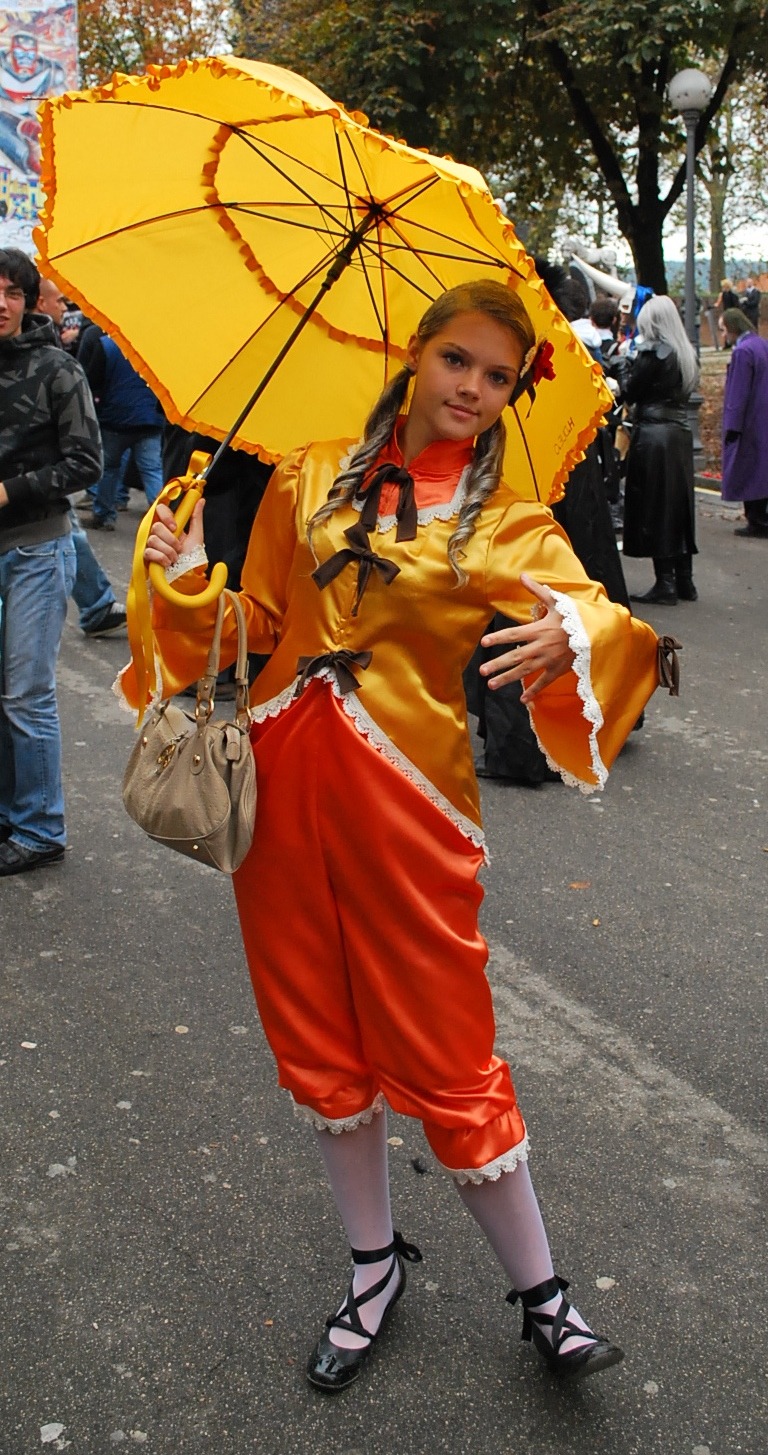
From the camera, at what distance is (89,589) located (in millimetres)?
7707

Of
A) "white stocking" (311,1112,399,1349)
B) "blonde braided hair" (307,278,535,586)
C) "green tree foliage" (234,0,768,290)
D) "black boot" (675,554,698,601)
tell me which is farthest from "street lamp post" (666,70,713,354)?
"white stocking" (311,1112,399,1349)

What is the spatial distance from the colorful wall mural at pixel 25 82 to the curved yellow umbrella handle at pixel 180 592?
7027mm

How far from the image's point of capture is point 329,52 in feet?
53.6

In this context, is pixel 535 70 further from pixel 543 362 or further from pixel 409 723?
pixel 409 723

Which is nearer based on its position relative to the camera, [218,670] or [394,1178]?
[218,670]

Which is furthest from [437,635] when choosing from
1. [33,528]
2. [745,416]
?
[745,416]

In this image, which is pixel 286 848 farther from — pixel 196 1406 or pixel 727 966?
pixel 727 966

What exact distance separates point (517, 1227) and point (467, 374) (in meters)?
1.46

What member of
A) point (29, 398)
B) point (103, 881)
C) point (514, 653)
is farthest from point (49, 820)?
point (514, 653)

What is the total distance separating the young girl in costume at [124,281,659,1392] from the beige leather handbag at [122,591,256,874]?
11 cm

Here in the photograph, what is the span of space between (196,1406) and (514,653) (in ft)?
4.77

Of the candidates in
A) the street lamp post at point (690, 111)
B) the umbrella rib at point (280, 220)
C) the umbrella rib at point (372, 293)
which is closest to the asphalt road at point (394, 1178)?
the umbrella rib at point (372, 293)

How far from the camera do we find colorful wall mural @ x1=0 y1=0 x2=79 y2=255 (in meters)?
8.73

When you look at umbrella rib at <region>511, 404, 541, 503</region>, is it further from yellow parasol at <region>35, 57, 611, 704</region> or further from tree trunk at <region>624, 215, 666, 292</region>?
tree trunk at <region>624, 215, 666, 292</region>
